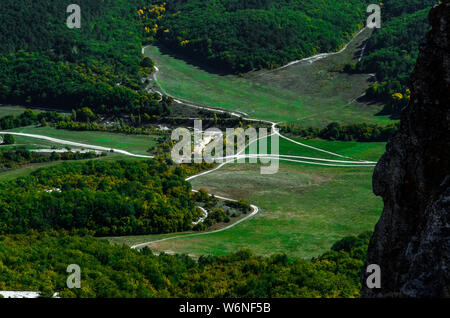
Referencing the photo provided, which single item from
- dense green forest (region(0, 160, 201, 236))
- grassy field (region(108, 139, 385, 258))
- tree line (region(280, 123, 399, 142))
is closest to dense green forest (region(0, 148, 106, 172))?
dense green forest (region(0, 160, 201, 236))

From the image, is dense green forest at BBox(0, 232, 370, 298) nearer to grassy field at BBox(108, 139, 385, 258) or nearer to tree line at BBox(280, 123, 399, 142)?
grassy field at BBox(108, 139, 385, 258)

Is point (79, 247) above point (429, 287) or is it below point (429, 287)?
below

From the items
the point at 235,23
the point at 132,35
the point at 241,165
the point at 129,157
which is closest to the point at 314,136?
the point at 241,165

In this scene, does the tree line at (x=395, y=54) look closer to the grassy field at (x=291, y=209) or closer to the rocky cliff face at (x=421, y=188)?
the grassy field at (x=291, y=209)

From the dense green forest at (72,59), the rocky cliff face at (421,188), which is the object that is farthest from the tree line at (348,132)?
the rocky cliff face at (421,188)

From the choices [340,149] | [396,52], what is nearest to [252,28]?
[396,52]

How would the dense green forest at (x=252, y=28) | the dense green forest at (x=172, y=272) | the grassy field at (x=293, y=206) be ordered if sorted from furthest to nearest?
the dense green forest at (x=252, y=28) → the grassy field at (x=293, y=206) → the dense green forest at (x=172, y=272)
